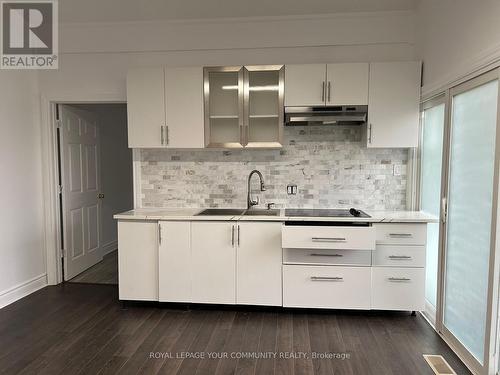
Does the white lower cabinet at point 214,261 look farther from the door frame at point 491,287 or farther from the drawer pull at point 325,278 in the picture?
the door frame at point 491,287

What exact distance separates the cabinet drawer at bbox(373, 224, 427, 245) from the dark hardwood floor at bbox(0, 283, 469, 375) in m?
0.67

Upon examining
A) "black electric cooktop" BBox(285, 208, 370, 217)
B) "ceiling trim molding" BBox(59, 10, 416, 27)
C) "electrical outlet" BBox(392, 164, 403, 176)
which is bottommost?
"black electric cooktop" BBox(285, 208, 370, 217)

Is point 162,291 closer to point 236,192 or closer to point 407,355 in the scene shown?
point 236,192

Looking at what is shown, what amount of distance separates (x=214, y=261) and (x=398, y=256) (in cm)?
154

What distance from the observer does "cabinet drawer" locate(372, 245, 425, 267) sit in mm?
Answer: 2855

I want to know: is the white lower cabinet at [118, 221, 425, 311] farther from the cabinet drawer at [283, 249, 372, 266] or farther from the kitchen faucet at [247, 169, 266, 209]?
the kitchen faucet at [247, 169, 266, 209]

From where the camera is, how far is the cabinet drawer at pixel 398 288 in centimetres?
286

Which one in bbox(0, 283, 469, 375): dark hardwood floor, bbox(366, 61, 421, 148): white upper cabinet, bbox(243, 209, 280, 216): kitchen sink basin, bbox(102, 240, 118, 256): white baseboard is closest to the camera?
bbox(0, 283, 469, 375): dark hardwood floor

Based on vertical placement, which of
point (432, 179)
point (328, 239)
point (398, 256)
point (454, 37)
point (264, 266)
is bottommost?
point (264, 266)

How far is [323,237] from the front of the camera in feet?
9.30

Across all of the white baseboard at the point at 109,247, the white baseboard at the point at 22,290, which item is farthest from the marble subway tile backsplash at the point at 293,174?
the white baseboard at the point at 109,247

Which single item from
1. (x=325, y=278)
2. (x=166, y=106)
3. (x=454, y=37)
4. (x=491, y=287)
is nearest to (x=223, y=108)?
(x=166, y=106)

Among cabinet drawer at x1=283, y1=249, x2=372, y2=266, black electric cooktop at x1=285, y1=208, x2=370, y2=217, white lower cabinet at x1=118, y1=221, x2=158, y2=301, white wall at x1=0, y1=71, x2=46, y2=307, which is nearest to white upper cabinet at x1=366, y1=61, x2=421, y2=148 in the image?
black electric cooktop at x1=285, y1=208, x2=370, y2=217

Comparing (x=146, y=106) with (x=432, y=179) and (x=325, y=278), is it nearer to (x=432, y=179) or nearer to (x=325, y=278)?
(x=325, y=278)
